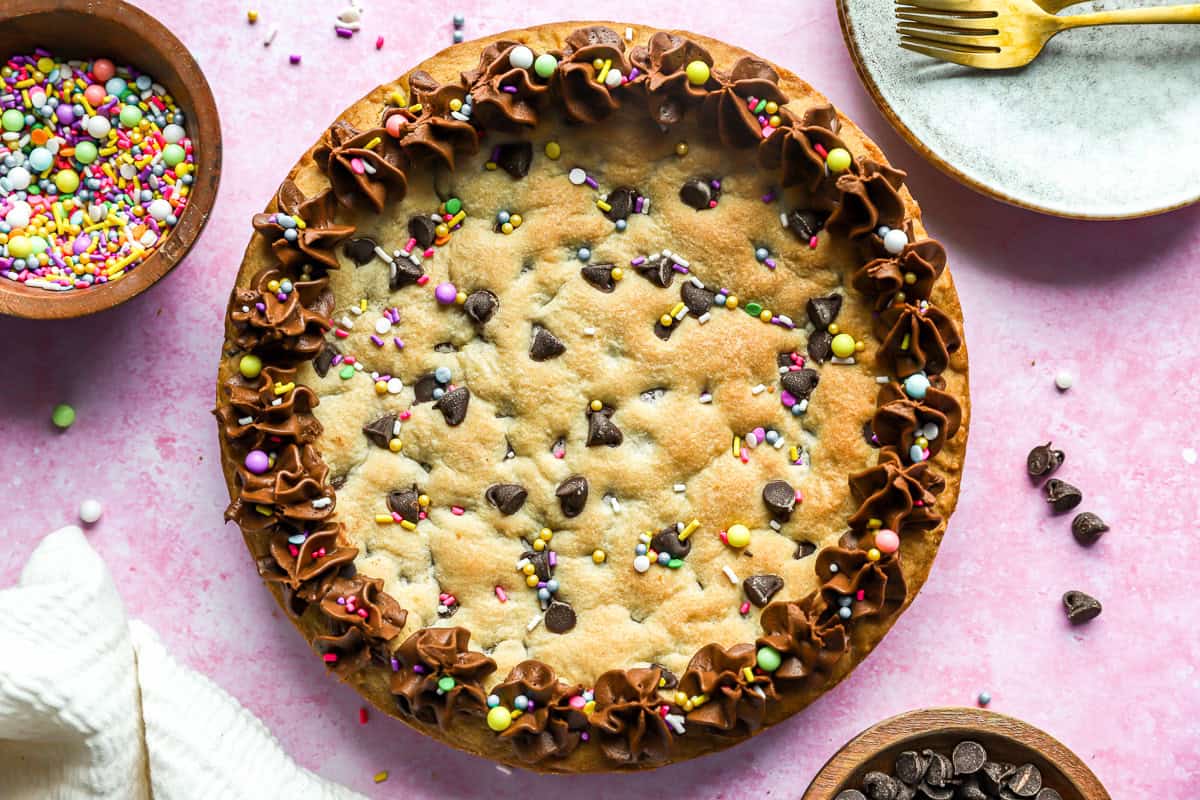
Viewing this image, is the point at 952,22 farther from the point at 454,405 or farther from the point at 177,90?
the point at 177,90

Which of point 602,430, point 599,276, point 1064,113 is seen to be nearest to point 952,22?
point 1064,113

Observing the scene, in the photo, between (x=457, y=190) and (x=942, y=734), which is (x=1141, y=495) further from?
(x=457, y=190)

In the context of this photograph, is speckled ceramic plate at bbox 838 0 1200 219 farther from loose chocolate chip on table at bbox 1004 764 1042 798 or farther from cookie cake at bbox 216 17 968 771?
loose chocolate chip on table at bbox 1004 764 1042 798

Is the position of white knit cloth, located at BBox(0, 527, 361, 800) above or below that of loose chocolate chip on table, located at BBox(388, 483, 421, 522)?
below

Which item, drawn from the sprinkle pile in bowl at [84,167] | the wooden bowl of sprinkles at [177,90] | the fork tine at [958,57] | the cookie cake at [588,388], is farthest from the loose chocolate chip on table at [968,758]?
the sprinkle pile in bowl at [84,167]

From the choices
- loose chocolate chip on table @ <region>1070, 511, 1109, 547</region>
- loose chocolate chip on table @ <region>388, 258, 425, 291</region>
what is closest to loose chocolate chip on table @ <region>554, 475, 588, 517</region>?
loose chocolate chip on table @ <region>388, 258, 425, 291</region>

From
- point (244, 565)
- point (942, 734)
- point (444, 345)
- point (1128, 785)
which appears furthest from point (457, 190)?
point (1128, 785)

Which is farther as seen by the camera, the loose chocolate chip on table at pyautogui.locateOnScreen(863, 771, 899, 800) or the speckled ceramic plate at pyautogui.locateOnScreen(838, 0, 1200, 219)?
the speckled ceramic plate at pyautogui.locateOnScreen(838, 0, 1200, 219)
